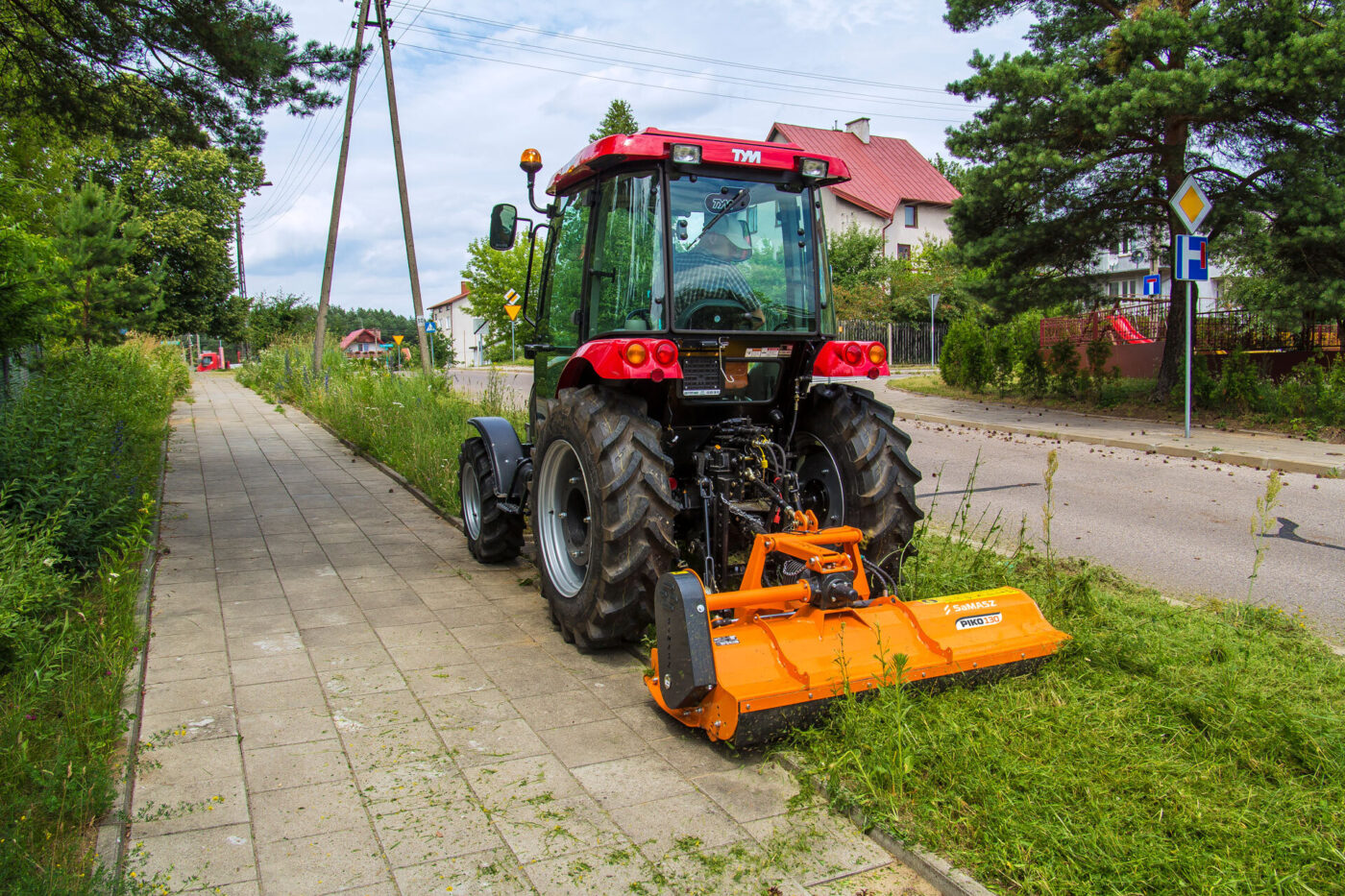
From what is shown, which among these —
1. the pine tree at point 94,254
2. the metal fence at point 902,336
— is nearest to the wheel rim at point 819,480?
the pine tree at point 94,254

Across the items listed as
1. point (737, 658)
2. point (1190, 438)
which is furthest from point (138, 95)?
point (1190, 438)

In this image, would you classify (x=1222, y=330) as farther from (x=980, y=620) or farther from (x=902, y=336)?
(x=902, y=336)

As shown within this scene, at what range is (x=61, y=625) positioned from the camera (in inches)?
189

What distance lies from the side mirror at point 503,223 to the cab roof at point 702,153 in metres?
0.63

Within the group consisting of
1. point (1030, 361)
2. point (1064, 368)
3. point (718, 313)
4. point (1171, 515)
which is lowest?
point (1171, 515)

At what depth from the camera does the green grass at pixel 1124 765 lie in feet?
8.46

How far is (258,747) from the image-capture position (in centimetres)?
362

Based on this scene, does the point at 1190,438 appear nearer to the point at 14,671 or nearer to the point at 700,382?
the point at 700,382

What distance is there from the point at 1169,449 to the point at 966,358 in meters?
9.58

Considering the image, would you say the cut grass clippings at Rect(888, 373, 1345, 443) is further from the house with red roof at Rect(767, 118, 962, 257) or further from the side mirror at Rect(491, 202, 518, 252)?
the house with red roof at Rect(767, 118, 962, 257)

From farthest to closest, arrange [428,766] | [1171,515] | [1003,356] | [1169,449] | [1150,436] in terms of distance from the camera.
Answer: [1003,356] → [1150,436] → [1169,449] → [1171,515] → [428,766]

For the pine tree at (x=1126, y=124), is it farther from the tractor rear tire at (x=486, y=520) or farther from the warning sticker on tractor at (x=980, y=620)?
the warning sticker on tractor at (x=980, y=620)

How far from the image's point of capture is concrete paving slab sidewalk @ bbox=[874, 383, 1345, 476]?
10.5 meters

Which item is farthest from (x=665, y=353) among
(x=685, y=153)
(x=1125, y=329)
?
(x=1125, y=329)
